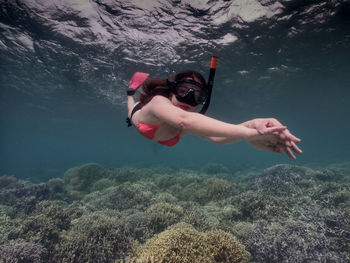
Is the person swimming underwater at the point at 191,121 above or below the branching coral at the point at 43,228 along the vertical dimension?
above

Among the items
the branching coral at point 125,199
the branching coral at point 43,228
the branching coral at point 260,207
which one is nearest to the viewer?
the branching coral at point 43,228

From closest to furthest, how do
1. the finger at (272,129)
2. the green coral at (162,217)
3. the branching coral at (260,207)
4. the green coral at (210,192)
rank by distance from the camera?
the finger at (272,129) < the green coral at (162,217) < the branching coral at (260,207) < the green coral at (210,192)

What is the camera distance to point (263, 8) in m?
10.5

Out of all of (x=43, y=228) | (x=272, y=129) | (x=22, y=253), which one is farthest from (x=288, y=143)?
(x=43, y=228)

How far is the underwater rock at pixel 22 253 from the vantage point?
5047 mm

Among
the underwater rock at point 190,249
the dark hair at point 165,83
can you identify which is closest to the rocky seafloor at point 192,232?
the underwater rock at point 190,249

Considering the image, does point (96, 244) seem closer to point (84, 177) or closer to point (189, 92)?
point (189, 92)

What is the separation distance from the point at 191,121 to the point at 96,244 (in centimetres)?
551

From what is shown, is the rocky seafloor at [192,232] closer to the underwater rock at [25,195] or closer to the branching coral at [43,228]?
the branching coral at [43,228]

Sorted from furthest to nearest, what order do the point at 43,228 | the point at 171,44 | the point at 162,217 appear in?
the point at 171,44 < the point at 162,217 < the point at 43,228

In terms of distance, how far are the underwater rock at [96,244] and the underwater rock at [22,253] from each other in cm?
43

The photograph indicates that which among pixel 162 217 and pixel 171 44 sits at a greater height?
pixel 171 44

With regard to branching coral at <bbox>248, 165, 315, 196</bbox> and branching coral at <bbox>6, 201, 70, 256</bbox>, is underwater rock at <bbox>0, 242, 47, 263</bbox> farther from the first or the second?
branching coral at <bbox>248, 165, 315, 196</bbox>

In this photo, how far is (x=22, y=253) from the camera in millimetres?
5203
